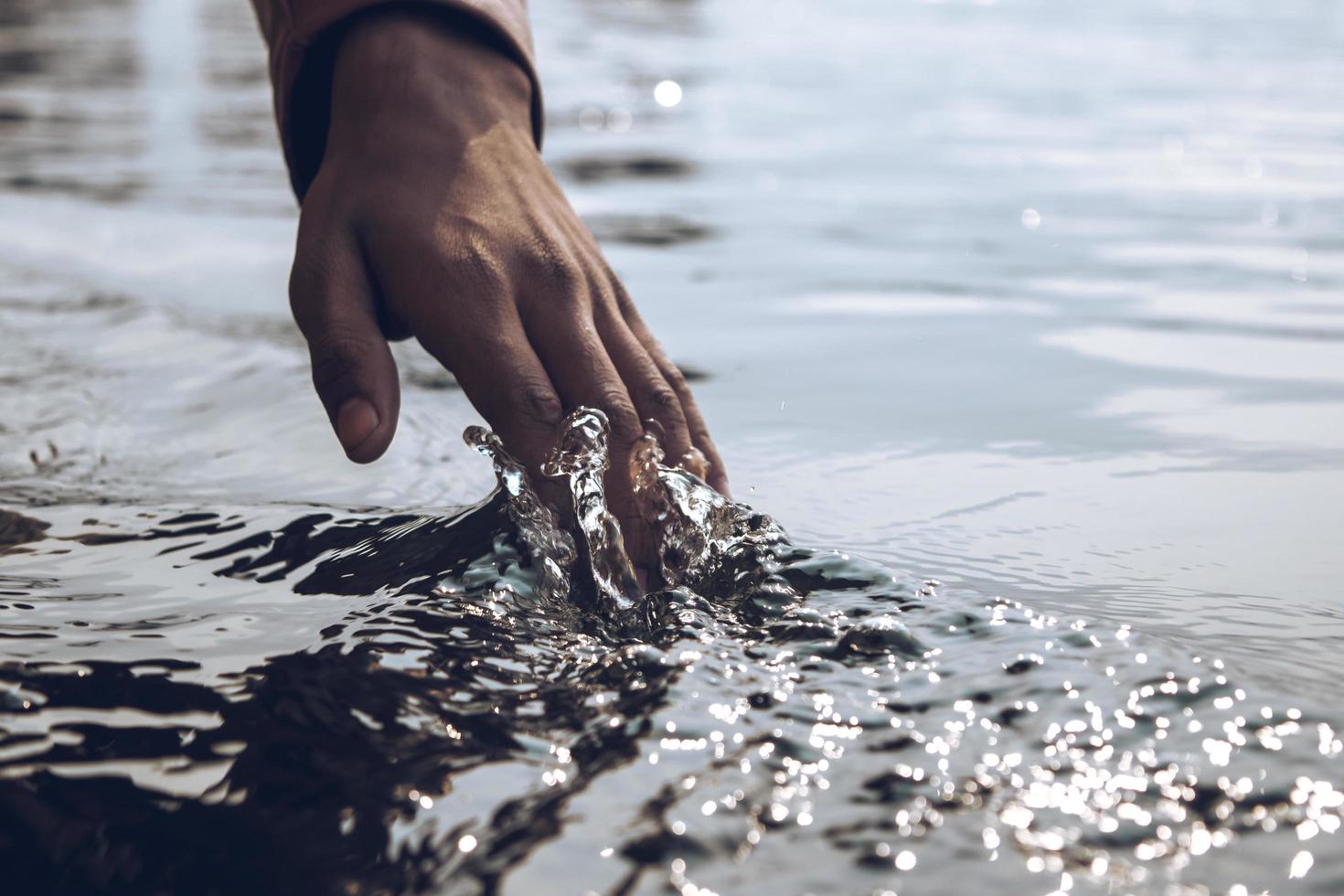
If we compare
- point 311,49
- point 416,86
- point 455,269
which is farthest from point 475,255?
point 311,49

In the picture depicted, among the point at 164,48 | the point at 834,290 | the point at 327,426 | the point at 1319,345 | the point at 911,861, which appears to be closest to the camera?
the point at 911,861

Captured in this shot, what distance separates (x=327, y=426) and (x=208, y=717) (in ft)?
3.52

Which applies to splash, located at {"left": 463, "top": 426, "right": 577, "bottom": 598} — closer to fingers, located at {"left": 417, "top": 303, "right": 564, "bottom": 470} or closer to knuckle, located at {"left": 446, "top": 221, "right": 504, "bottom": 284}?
fingers, located at {"left": 417, "top": 303, "right": 564, "bottom": 470}

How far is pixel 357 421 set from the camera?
1.31 meters

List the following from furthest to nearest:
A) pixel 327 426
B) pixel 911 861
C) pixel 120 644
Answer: pixel 327 426, pixel 120 644, pixel 911 861

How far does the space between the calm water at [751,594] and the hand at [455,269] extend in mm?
189

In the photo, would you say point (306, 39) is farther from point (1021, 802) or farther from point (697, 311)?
point (697, 311)

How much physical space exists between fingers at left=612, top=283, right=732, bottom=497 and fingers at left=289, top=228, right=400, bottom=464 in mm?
348

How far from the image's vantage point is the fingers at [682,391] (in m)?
1.55

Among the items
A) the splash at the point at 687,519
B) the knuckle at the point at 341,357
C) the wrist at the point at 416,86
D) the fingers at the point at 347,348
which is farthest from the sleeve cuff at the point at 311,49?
the splash at the point at 687,519

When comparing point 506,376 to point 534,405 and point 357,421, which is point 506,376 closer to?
point 534,405

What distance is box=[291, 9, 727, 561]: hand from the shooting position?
134cm

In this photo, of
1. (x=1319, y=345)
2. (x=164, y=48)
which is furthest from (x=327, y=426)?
(x=164, y=48)

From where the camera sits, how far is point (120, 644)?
48.4 inches
